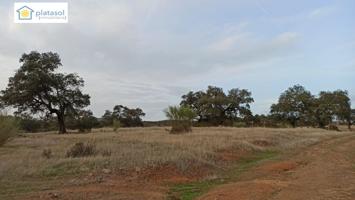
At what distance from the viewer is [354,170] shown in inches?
632

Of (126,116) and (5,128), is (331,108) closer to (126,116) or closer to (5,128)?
(126,116)

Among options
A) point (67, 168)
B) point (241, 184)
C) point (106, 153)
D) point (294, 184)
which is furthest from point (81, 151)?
point (294, 184)

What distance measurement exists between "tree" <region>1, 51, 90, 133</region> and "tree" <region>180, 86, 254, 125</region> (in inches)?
1390

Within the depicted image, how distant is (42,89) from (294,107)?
56327 mm

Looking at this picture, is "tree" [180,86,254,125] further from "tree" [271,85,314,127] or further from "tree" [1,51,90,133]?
"tree" [1,51,90,133]

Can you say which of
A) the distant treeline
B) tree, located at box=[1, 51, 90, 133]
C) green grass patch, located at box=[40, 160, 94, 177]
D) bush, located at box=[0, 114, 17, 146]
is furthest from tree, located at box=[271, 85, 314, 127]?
green grass patch, located at box=[40, 160, 94, 177]

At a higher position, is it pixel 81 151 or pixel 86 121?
pixel 86 121

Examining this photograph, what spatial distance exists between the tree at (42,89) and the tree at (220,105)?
35303 mm

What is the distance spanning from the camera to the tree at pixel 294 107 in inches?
3563

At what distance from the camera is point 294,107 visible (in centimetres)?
9088

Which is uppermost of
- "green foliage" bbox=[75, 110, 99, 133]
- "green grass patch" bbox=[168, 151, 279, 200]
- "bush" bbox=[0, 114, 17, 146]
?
"green foliage" bbox=[75, 110, 99, 133]

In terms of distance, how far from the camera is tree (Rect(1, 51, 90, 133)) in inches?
1902

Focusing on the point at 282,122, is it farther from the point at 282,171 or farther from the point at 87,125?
the point at 282,171

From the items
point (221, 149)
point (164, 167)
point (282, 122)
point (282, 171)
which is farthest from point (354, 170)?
point (282, 122)
